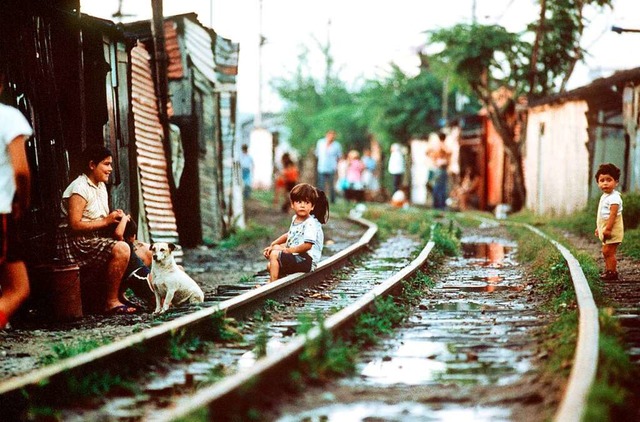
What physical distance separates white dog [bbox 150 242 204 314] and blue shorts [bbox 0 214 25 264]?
1619mm

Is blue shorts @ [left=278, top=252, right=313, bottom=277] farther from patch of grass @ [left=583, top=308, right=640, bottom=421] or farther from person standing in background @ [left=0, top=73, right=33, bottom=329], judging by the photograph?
patch of grass @ [left=583, top=308, right=640, bottom=421]

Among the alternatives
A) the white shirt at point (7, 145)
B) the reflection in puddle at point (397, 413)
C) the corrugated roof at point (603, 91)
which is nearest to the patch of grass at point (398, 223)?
the corrugated roof at point (603, 91)

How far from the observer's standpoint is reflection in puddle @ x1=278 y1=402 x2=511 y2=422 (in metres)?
4.16

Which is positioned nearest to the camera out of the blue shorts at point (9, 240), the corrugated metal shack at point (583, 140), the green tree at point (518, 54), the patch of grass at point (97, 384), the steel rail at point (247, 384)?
the steel rail at point (247, 384)

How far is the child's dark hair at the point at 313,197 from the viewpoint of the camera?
8.48 metres

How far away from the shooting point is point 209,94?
15898 mm

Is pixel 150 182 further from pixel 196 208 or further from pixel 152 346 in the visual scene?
pixel 152 346

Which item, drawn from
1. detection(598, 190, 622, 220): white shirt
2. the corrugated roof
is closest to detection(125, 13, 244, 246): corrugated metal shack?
detection(598, 190, 622, 220): white shirt

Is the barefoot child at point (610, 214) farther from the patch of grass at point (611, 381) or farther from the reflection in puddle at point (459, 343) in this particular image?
the patch of grass at point (611, 381)

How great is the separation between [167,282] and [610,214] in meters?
4.24

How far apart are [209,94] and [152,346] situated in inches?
424

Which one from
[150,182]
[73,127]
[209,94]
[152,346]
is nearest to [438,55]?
[209,94]

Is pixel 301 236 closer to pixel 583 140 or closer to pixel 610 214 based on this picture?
pixel 610 214

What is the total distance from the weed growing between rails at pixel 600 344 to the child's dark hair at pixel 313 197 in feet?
7.27
